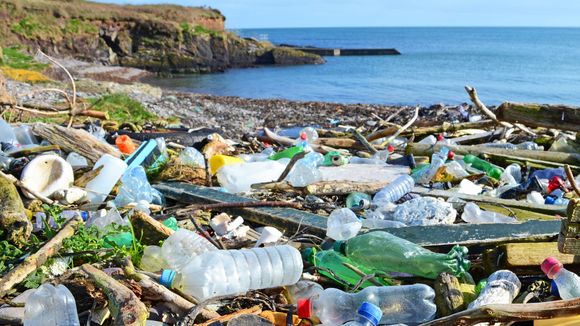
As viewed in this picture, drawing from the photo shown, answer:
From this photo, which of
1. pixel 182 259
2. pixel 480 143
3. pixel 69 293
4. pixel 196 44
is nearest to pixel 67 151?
pixel 182 259

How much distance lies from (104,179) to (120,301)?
1.90 meters

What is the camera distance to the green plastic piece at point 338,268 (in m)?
2.48

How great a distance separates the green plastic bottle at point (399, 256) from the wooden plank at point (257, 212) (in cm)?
41

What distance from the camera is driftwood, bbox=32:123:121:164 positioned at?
4234 millimetres

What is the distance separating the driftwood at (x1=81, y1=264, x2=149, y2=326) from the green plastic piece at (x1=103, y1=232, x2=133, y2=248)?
0.38 metres

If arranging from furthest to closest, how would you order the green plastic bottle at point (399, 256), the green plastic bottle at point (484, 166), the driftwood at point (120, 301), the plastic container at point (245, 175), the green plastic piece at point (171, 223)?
the green plastic bottle at point (484, 166) → the plastic container at point (245, 175) → the green plastic piece at point (171, 223) → the green plastic bottle at point (399, 256) → the driftwood at point (120, 301)

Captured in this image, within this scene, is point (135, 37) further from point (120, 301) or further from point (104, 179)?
point (120, 301)

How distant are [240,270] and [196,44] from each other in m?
40.3

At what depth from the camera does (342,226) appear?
2893 millimetres

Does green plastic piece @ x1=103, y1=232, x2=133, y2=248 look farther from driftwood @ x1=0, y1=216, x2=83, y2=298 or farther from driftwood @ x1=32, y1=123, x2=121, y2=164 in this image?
driftwood @ x1=32, y1=123, x2=121, y2=164

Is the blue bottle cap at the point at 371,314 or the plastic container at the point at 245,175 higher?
the blue bottle cap at the point at 371,314

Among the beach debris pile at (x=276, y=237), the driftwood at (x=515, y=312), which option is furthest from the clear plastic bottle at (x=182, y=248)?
the driftwood at (x=515, y=312)

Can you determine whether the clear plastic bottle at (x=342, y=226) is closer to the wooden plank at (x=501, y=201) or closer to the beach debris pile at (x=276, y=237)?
the beach debris pile at (x=276, y=237)

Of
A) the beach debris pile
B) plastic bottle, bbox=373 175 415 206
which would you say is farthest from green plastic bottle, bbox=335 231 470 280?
plastic bottle, bbox=373 175 415 206
